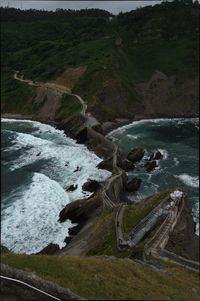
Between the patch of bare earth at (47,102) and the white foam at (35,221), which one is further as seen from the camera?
the patch of bare earth at (47,102)

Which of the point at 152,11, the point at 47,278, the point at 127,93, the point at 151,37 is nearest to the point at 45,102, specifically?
the point at 127,93

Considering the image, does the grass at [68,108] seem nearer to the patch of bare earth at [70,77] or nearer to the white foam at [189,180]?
the patch of bare earth at [70,77]

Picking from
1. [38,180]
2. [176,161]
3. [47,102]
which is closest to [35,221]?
[38,180]

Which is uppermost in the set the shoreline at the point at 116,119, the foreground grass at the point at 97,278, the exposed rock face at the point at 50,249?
the shoreline at the point at 116,119

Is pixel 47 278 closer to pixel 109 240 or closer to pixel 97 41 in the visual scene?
pixel 109 240

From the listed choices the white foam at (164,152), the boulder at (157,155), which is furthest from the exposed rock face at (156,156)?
the white foam at (164,152)

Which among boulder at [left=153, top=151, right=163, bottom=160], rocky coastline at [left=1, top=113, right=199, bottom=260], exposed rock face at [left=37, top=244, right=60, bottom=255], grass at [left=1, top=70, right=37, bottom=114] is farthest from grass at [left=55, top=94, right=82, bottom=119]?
exposed rock face at [left=37, top=244, right=60, bottom=255]

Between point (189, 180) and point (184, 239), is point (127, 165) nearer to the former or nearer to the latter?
point (189, 180)

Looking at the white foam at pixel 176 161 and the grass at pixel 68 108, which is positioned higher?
the grass at pixel 68 108
